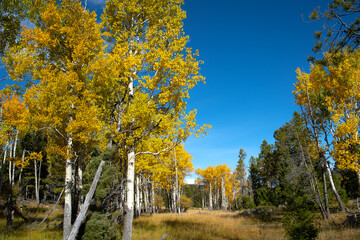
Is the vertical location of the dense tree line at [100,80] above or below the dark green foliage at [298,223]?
above

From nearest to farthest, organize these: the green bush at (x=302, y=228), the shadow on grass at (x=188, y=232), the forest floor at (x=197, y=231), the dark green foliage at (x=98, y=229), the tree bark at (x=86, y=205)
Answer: the tree bark at (x=86, y=205) < the green bush at (x=302, y=228) < the dark green foliage at (x=98, y=229) < the forest floor at (x=197, y=231) < the shadow on grass at (x=188, y=232)

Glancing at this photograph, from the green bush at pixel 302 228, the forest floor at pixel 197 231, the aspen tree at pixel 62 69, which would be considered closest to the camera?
the green bush at pixel 302 228

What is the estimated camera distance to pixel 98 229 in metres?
5.91

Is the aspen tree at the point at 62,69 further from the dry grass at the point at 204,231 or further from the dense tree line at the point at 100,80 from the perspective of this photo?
the dry grass at the point at 204,231

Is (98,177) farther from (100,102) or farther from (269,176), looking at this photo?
(269,176)

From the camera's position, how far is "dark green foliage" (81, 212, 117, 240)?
5.82 meters

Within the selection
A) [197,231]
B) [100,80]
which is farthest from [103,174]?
[197,231]

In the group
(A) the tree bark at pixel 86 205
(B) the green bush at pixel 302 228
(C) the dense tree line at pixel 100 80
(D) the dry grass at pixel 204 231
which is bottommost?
(D) the dry grass at pixel 204 231

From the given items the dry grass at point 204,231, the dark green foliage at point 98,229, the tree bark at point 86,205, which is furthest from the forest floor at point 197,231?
the tree bark at point 86,205

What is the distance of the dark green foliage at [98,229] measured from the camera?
5.82 metres

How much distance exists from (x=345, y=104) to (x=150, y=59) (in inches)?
430

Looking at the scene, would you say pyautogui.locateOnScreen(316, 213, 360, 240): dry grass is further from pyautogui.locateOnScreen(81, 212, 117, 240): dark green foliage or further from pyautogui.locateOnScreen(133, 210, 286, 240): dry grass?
pyautogui.locateOnScreen(81, 212, 117, 240): dark green foliage

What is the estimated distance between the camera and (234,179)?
154 feet

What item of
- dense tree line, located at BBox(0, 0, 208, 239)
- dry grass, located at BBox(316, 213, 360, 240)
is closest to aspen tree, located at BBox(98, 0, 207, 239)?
dense tree line, located at BBox(0, 0, 208, 239)
